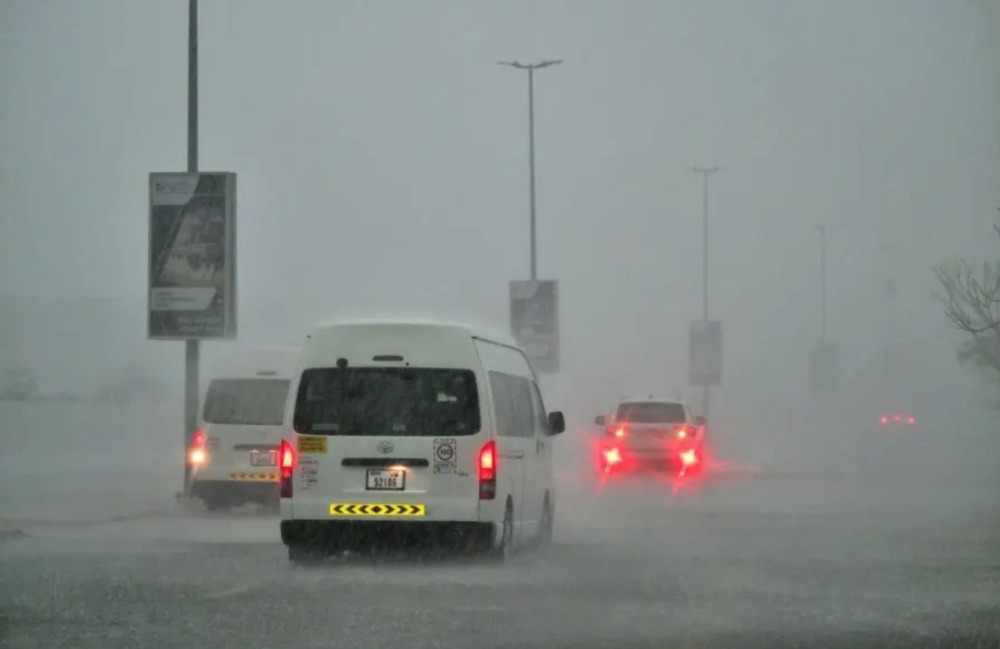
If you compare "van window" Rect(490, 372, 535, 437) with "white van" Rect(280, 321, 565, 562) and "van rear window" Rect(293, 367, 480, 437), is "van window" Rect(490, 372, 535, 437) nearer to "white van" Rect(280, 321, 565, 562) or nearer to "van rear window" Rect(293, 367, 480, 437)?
"white van" Rect(280, 321, 565, 562)

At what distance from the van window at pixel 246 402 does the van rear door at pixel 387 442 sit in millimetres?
8113

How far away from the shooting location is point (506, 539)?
1784 centimetres

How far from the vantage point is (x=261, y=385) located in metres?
25.8

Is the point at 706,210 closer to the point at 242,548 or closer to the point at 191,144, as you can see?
the point at 191,144

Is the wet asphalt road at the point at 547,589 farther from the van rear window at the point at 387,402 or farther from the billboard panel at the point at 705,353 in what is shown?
the billboard panel at the point at 705,353

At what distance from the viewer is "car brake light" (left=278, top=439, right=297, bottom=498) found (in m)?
17.0

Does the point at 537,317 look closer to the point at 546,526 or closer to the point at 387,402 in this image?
the point at 546,526

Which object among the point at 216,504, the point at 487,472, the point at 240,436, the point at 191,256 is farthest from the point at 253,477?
the point at 487,472

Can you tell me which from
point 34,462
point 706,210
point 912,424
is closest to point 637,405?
point 34,462

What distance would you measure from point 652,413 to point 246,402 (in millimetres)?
14675

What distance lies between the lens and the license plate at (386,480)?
1706 cm

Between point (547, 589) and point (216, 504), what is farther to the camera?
point (216, 504)

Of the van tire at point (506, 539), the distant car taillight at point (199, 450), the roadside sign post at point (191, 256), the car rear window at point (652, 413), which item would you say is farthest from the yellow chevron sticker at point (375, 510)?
the car rear window at point (652, 413)

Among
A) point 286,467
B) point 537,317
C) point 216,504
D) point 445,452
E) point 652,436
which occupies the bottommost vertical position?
point 216,504
